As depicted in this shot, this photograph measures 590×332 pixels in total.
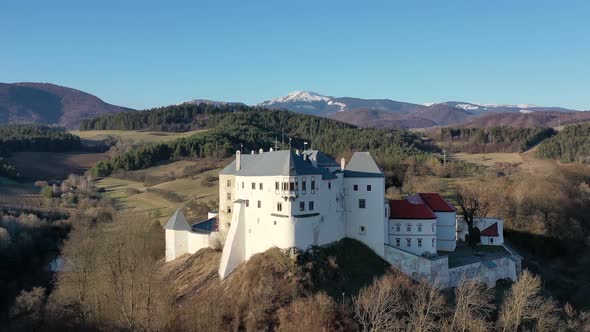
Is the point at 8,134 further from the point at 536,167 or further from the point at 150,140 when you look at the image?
the point at 536,167

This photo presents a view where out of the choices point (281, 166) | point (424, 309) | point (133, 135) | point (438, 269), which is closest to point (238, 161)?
point (281, 166)

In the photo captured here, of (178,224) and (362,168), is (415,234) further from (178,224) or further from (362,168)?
(178,224)

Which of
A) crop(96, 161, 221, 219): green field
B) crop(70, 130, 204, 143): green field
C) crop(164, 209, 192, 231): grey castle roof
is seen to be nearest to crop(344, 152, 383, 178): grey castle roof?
crop(164, 209, 192, 231): grey castle roof

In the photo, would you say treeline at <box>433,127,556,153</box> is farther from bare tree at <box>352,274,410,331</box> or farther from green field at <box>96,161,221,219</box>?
bare tree at <box>352,274,410,331</box>

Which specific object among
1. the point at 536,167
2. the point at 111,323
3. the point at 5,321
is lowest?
the point at 5,321

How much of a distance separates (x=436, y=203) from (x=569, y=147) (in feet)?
287

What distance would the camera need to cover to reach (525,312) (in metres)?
39.1

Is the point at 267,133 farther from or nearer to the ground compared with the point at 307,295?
farther from the ground

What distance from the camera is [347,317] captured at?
37094 mm

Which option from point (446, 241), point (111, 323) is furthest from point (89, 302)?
point (446, 241)

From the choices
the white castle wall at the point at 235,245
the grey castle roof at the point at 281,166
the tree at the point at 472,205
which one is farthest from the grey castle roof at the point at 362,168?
the tree at the point at 472,205

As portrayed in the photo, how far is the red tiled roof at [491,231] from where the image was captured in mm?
54688

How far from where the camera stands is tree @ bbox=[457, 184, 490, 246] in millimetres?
54594

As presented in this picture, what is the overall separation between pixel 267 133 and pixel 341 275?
90095mm
